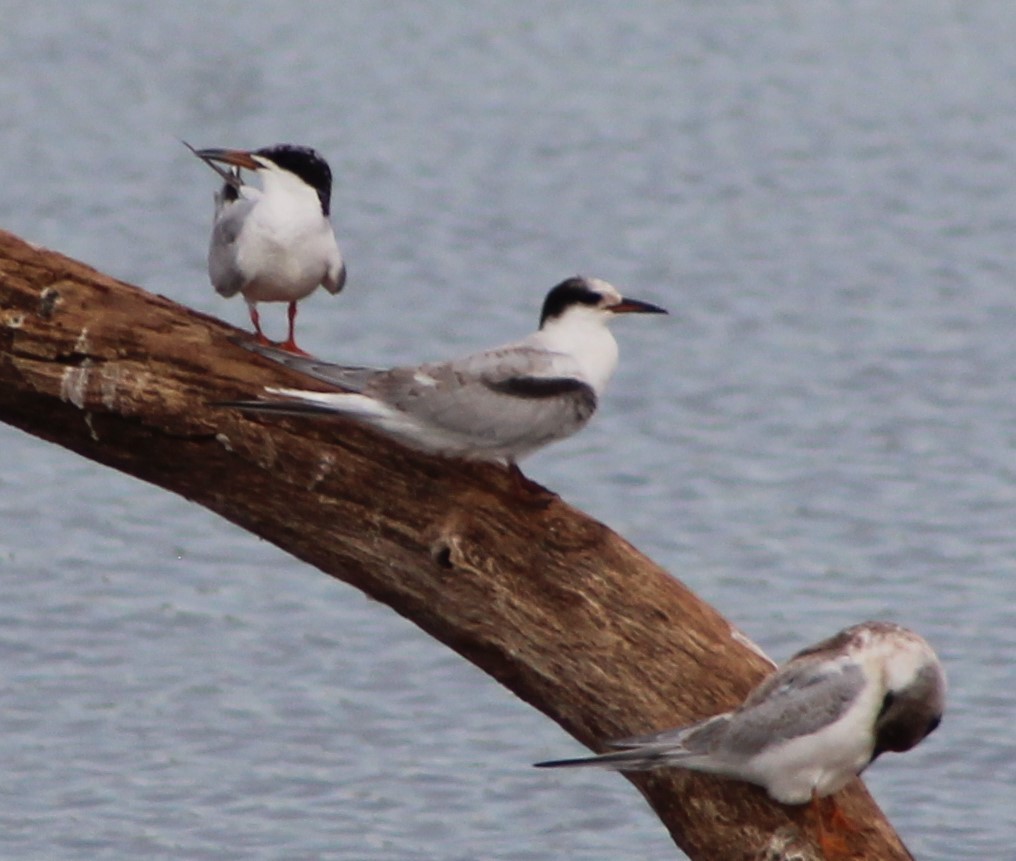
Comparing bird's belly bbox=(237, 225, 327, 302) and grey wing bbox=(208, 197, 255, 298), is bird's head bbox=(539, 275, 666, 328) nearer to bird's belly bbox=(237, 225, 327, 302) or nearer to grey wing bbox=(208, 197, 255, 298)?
bird's belly bbox=(237, 225, 327, 302)

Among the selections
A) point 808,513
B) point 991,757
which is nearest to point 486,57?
point 808,513

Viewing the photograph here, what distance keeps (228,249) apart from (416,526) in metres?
1.78

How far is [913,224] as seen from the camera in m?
21.2

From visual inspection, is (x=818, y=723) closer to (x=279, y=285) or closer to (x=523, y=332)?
(x=279, y=285)

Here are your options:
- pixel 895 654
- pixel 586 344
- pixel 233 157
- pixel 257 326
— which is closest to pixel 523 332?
pixel 233 157

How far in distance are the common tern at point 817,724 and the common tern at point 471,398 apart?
41.6 inches

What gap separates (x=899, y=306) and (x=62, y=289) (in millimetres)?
11810

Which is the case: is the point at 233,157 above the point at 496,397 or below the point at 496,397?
above

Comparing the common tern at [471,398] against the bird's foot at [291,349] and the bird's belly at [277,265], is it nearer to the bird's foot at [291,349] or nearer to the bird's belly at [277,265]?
the bird's foot at [291,349]

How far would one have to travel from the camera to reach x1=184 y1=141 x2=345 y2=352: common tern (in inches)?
343

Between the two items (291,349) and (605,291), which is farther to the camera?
(291,349)

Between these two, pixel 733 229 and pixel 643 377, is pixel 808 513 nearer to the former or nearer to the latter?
pixel 643 377

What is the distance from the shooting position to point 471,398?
748 cm

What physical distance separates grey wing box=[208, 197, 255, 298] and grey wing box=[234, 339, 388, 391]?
1316mm
